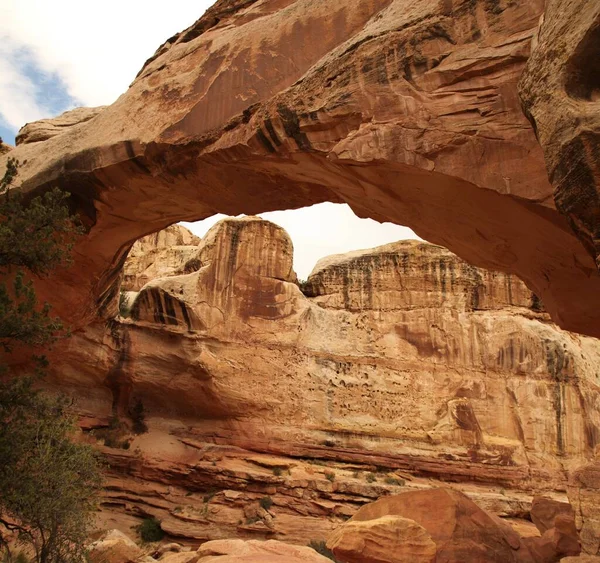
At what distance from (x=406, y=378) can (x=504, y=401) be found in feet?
12.3

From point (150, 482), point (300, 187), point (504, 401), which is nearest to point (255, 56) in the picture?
point (300, 187)

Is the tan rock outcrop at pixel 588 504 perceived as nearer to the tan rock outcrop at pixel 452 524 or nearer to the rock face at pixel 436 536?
the rock face at pixel 436 536

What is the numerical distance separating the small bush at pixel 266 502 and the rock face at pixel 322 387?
0.07m

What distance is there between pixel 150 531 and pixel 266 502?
3.51m

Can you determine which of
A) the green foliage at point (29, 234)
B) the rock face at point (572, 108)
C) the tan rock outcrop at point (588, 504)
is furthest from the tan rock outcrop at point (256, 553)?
the green foliage at point (29, 234)

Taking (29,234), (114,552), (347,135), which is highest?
(347,135)

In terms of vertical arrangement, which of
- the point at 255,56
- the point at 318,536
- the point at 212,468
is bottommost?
the point at 318,536

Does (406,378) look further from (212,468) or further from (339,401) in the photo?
(212,468)

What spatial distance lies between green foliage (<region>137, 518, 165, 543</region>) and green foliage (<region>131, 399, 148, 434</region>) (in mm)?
3291

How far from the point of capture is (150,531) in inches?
713

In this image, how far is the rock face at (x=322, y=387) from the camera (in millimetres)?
19641

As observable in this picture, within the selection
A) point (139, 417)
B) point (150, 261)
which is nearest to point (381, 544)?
point (139, 417)

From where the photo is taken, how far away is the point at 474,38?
309 inches

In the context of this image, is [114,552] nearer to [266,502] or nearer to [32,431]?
[32,431]
